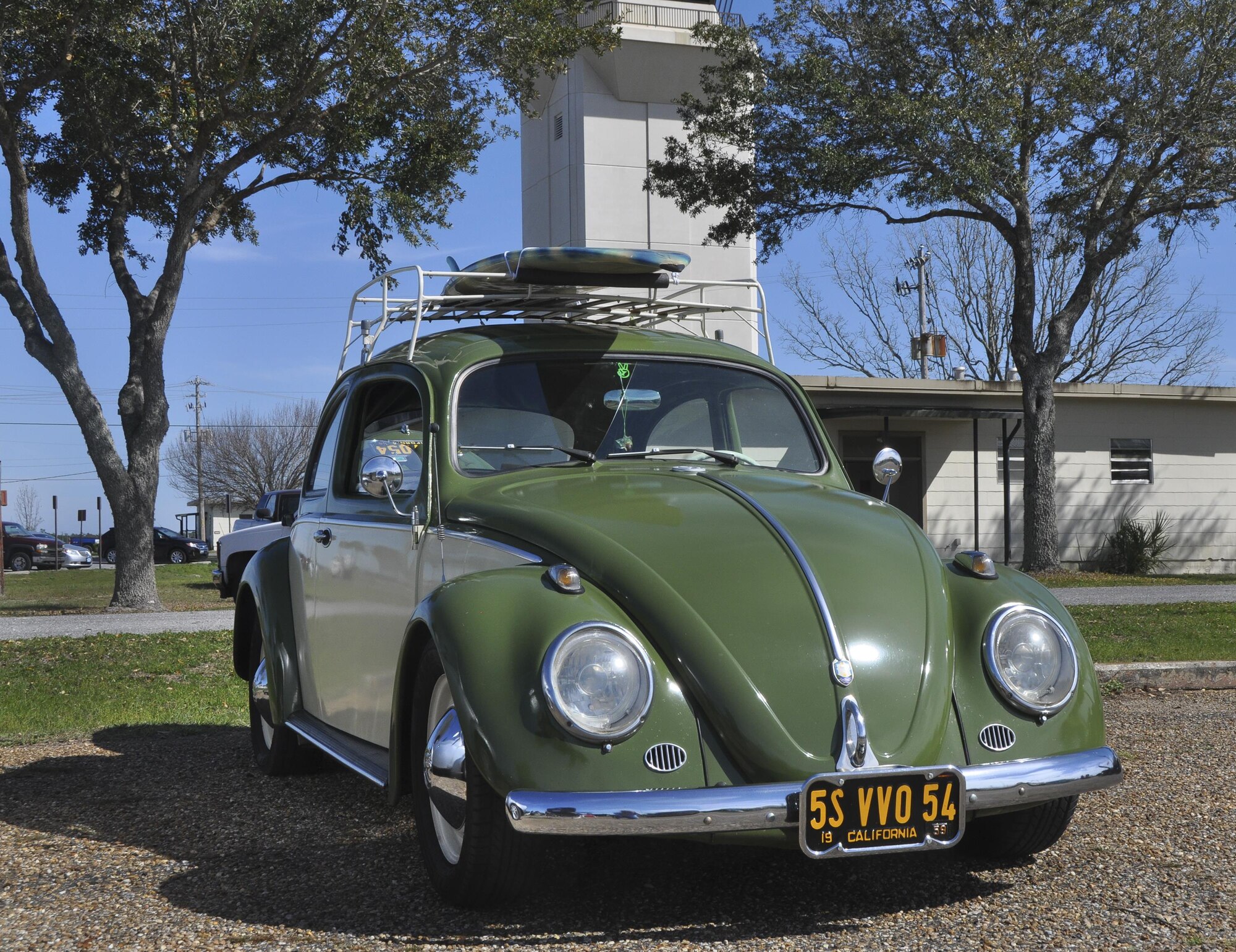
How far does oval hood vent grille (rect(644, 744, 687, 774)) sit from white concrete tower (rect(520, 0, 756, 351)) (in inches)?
1109

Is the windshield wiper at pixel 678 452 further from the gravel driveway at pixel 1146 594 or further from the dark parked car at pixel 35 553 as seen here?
the dark parked car at pixel 35 553

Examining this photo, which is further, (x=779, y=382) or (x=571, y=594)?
(x=779, y=382)

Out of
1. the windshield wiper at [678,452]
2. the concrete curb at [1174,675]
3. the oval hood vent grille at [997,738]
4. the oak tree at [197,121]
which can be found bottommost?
the concrete curb at [1174,675]

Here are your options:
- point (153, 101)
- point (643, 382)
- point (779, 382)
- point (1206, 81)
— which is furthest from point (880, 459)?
point (1206, 81)

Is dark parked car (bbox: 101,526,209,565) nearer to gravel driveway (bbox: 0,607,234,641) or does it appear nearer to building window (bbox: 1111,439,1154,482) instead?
gravel driveway (bbox: 0,607,234,641)

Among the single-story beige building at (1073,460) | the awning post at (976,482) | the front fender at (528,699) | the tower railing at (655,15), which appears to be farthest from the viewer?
the tower railing at (655,15)

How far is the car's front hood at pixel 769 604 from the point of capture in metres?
3.30

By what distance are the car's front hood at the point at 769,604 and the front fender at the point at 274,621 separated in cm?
189

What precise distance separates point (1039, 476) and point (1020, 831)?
67.5 ft

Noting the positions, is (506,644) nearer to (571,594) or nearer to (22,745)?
(571,594)

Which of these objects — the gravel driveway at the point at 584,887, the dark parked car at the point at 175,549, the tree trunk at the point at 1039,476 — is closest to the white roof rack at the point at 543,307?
the gravel driveway at the point at 584,887

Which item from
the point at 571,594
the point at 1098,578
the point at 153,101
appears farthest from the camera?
the point at 1098,578

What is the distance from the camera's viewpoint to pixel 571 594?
11.5ft

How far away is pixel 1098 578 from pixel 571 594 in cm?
2171
